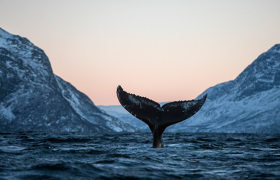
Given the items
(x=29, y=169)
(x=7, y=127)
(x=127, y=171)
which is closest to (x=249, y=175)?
(x=127, y=171)

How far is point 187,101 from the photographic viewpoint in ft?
32.6

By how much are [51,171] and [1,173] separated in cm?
98

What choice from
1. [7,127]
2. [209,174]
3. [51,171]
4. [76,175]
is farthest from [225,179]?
[7,127]

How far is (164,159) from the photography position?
933 centimetres

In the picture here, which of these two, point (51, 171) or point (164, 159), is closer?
point (51, 171)

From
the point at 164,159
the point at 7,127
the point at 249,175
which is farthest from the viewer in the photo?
the point at 7,127

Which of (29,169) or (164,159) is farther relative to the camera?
(164,159)

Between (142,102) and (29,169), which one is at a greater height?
Answer: (142,102)

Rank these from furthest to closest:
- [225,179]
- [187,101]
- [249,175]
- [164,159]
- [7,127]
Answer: [7,127]
[187,101]
[164,159]
[249,175]
[225,179]

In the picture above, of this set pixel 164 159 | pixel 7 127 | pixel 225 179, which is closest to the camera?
pixel 225 179

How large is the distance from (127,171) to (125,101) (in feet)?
9.60

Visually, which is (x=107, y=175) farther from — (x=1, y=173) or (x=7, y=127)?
(x=7, y=127)

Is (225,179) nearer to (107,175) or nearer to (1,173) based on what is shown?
(107,175)

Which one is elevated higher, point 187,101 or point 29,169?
point 187,101
